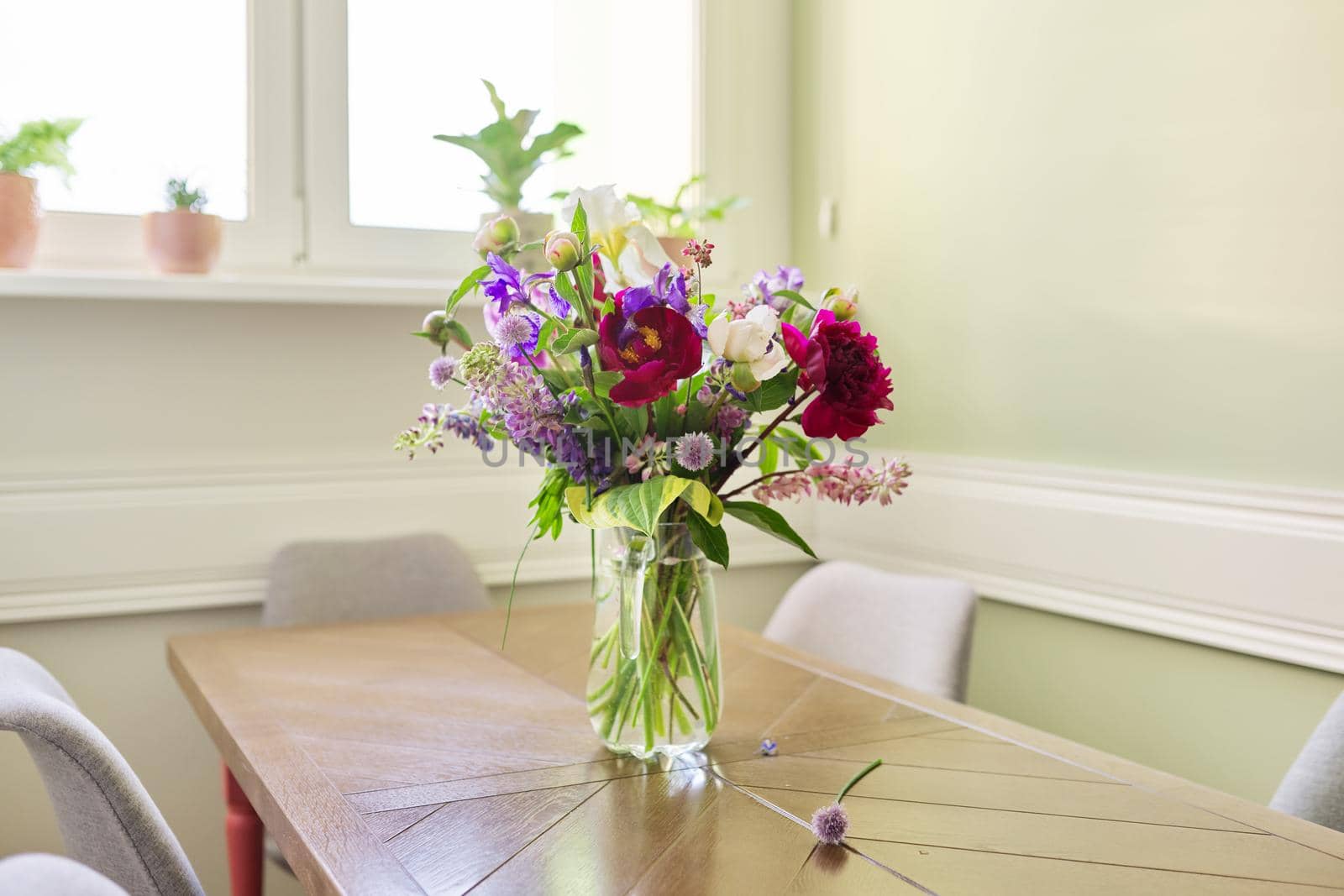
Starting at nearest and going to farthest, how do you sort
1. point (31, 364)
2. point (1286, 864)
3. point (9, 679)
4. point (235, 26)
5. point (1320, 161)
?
point (1286, 864) → point (9, 679) → point (1320, 161) → point (31, 364) → point (235, 26)

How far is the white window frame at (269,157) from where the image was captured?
85.0 inches

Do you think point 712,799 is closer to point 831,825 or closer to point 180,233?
point 831,825

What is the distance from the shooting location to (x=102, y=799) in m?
1.06

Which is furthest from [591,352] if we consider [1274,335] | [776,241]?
[776,241]

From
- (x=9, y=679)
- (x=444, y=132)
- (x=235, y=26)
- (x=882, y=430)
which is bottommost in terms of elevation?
(x=9, y=679)

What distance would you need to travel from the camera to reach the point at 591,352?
118 centimetres

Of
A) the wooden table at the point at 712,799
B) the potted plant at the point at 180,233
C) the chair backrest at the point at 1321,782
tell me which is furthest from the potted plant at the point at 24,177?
the chair backrest at the point at 1321,782

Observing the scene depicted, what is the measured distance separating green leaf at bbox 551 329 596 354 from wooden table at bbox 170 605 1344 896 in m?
0.42

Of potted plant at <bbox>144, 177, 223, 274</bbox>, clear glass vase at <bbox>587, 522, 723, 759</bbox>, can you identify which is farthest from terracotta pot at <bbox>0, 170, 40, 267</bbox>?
clear glass vase at <bbox>587, 522, 723, 759</bbox>

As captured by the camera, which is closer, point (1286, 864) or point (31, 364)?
point (1286, 864)

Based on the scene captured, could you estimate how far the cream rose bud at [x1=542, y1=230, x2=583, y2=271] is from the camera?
3.54 feet

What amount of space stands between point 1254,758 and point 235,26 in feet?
6.65

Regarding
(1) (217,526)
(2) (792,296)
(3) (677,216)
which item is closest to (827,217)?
(3) (677,216)

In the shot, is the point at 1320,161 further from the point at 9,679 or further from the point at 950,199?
the point at 9,679
